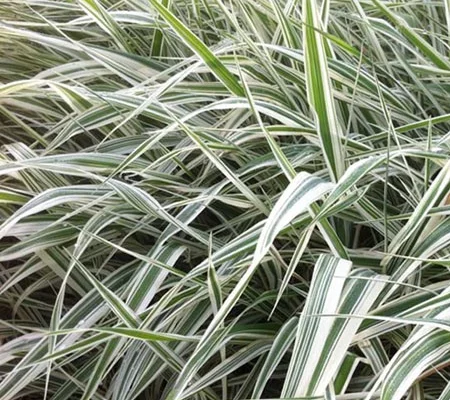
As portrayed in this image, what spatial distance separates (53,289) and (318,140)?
428mm

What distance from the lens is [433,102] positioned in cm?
94

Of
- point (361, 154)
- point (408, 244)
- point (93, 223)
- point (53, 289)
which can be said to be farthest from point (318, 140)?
point (53, 289)

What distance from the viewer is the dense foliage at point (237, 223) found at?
0.64 meters

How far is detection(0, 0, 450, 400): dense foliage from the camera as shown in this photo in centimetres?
64

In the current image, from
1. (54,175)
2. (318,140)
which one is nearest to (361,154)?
(318,140)

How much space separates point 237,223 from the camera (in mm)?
887

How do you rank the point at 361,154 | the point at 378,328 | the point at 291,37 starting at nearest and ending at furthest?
the point at 378,328 → the point at 361,154 → the point at 291,37

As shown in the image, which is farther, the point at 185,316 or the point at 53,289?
the point at 53,289

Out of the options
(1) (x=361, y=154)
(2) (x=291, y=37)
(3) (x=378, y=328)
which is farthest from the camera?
(2) (x=291, y=37)

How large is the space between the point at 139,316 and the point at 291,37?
432mm

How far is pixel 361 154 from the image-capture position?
769 millimetres

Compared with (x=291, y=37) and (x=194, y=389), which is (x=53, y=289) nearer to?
(x=194, y=389)

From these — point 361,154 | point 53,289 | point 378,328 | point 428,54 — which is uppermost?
point 428,54

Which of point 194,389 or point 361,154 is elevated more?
point 361,154
